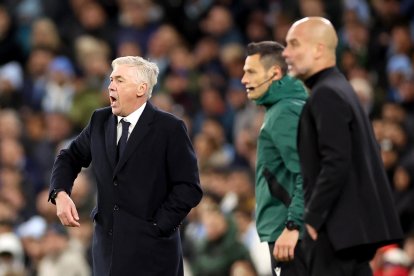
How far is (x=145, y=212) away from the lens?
6422 mm

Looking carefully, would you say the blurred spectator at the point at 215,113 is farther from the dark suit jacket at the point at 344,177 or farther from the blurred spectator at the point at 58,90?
the dark suit jacket at the point at 344,177

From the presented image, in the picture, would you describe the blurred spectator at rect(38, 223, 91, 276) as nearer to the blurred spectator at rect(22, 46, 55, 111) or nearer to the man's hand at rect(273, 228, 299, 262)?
the blurred spectator at rect(22, 46, 55, 111)

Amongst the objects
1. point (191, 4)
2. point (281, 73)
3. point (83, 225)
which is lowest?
point (83, 225)

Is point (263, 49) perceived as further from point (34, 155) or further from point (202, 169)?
point (34, 155)

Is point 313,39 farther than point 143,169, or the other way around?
point 143,169

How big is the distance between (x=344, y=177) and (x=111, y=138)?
5.27ft

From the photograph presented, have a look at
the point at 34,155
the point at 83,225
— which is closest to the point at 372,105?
the point at 83,225

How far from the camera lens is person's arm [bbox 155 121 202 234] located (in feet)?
20.9

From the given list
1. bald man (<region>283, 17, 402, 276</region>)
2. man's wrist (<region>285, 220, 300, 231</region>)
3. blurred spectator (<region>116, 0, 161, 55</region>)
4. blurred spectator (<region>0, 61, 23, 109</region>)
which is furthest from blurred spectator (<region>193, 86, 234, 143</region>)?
bald man (<region>283, 17, 402, 276</region>)

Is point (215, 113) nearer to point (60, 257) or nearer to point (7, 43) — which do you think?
point (60, 257)

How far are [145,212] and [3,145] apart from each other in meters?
6.93

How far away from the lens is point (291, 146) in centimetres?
614

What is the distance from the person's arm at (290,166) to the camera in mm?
5871

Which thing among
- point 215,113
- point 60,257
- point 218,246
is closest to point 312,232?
point 218,246
